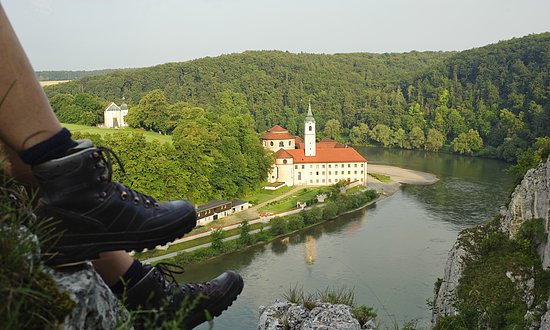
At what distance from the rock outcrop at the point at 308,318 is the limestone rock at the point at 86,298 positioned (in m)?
2.27

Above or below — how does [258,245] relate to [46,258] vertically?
below

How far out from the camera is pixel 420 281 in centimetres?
1631

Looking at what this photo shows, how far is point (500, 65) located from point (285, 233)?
5147cm

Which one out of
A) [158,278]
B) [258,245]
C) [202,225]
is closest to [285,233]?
[258,245]

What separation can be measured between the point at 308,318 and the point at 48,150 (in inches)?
106

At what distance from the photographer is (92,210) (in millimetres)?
1852

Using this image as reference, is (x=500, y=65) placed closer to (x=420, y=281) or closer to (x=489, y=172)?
(x=489, y=172)

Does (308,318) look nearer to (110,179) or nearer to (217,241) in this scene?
(110,179)

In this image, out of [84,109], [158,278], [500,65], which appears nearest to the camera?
[158,278]

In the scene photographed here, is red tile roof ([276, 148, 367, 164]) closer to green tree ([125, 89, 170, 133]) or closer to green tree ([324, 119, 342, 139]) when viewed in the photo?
green tree ([125, 89, 170, 133])

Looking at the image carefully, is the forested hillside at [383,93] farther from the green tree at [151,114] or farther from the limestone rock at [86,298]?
the limestone rock at [86,298]

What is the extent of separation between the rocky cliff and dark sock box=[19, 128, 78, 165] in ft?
29.4

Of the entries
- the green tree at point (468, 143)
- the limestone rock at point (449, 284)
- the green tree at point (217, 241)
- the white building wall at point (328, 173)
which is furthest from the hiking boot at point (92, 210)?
the green tree at point (468, 143)

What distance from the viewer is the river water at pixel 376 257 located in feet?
47.9
